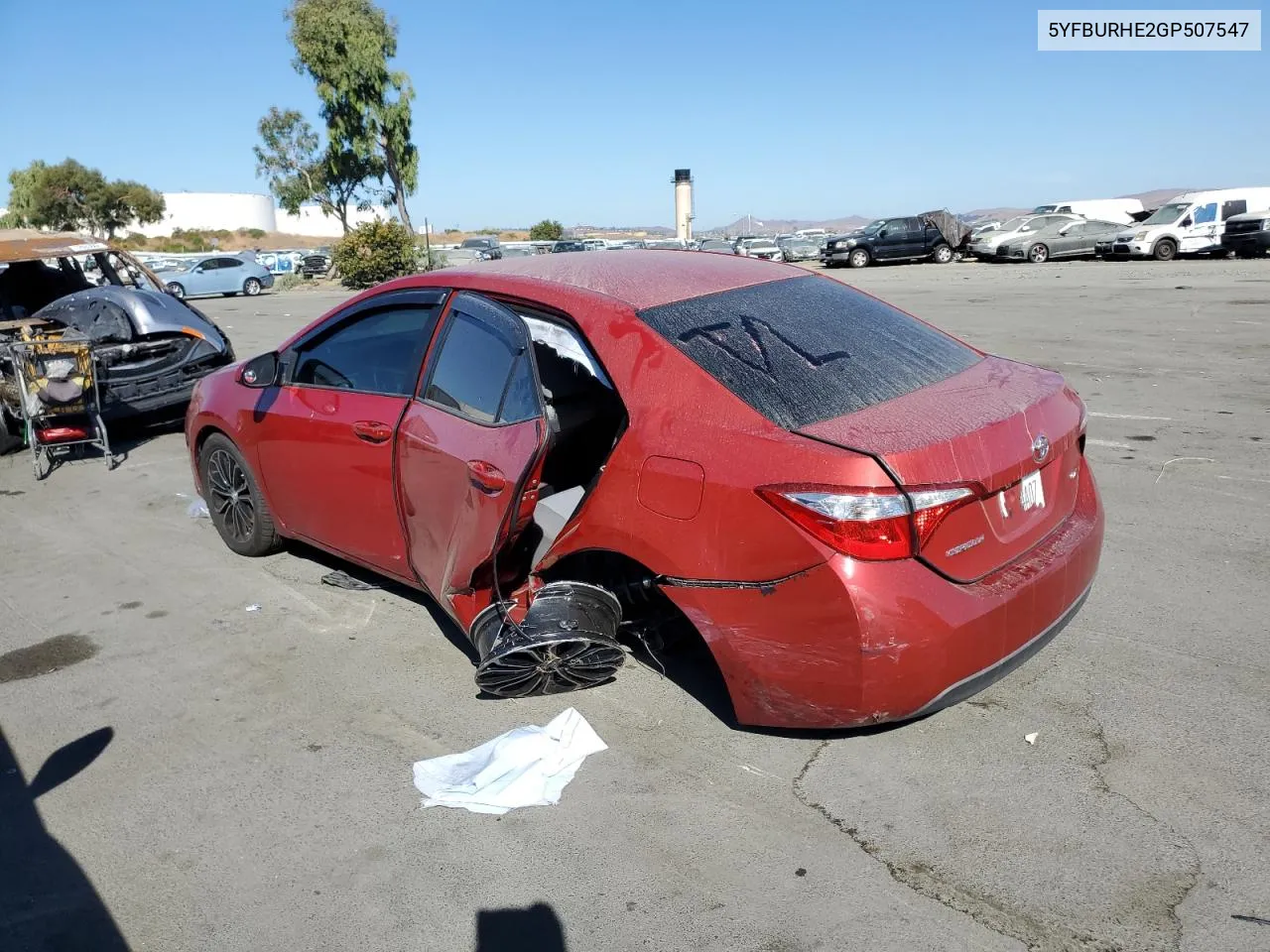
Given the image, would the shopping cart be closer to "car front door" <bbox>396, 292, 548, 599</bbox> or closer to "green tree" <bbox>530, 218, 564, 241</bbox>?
"car front door" <bbox>396, 292, 548, 599</bbox>

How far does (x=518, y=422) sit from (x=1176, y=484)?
14.9 feet

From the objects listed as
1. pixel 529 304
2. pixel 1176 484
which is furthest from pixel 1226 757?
pixel 1176 484

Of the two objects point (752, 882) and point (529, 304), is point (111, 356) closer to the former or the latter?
point (529, 304)

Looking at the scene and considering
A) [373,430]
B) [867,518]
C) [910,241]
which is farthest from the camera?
[910,241]

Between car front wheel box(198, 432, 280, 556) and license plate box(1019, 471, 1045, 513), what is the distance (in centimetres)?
386

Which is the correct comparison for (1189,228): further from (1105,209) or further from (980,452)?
(980,452)

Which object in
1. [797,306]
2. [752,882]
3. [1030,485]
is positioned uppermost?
[797,306]

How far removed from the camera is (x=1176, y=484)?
628 cm

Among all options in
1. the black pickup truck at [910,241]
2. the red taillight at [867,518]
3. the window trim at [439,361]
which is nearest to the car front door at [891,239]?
the black pickup truck at [910,241]

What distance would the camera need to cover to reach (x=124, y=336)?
30.1 feet

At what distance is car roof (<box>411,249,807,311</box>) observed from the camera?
3.86 meters

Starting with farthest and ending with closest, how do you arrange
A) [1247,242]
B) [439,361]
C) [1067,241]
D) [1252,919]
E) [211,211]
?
1. [211,211]
2. [1067,241]
3. [1247,242]
4. [439,361]
5. [1252,919]

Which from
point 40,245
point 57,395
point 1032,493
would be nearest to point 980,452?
point 1032,493

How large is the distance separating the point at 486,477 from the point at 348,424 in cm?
113
